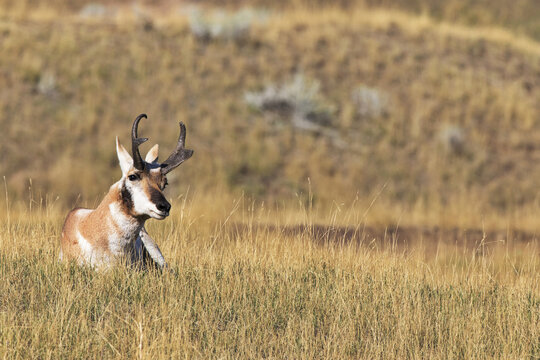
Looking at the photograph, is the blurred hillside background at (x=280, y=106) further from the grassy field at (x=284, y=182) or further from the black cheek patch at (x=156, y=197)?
the black cheek patch at (x=156, y=197)

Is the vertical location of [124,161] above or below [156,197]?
above

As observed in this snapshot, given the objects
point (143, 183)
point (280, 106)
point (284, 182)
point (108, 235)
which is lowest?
point (284, 182)

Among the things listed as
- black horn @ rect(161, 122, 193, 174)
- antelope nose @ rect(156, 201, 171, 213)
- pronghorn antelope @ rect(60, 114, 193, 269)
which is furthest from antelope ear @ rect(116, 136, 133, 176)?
antelope nose @ rect(156, 201, 171, 213)

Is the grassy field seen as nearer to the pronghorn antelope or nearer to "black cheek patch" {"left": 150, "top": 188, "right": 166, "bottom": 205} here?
the pronghorn antelope

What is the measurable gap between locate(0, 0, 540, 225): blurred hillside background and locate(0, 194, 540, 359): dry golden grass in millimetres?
7250

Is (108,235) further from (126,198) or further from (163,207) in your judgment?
(163,207)

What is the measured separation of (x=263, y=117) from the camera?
76.3 feet

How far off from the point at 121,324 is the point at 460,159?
56.5 feet

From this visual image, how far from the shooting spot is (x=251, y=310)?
7449 mm

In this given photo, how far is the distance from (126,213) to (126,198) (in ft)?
0.51

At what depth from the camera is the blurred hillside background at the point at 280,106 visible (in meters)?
19.7

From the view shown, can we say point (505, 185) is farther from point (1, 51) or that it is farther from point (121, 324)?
point (121, 324)

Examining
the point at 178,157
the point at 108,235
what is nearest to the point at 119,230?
the point at 108,235

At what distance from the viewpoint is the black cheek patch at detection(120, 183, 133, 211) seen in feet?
24.5
